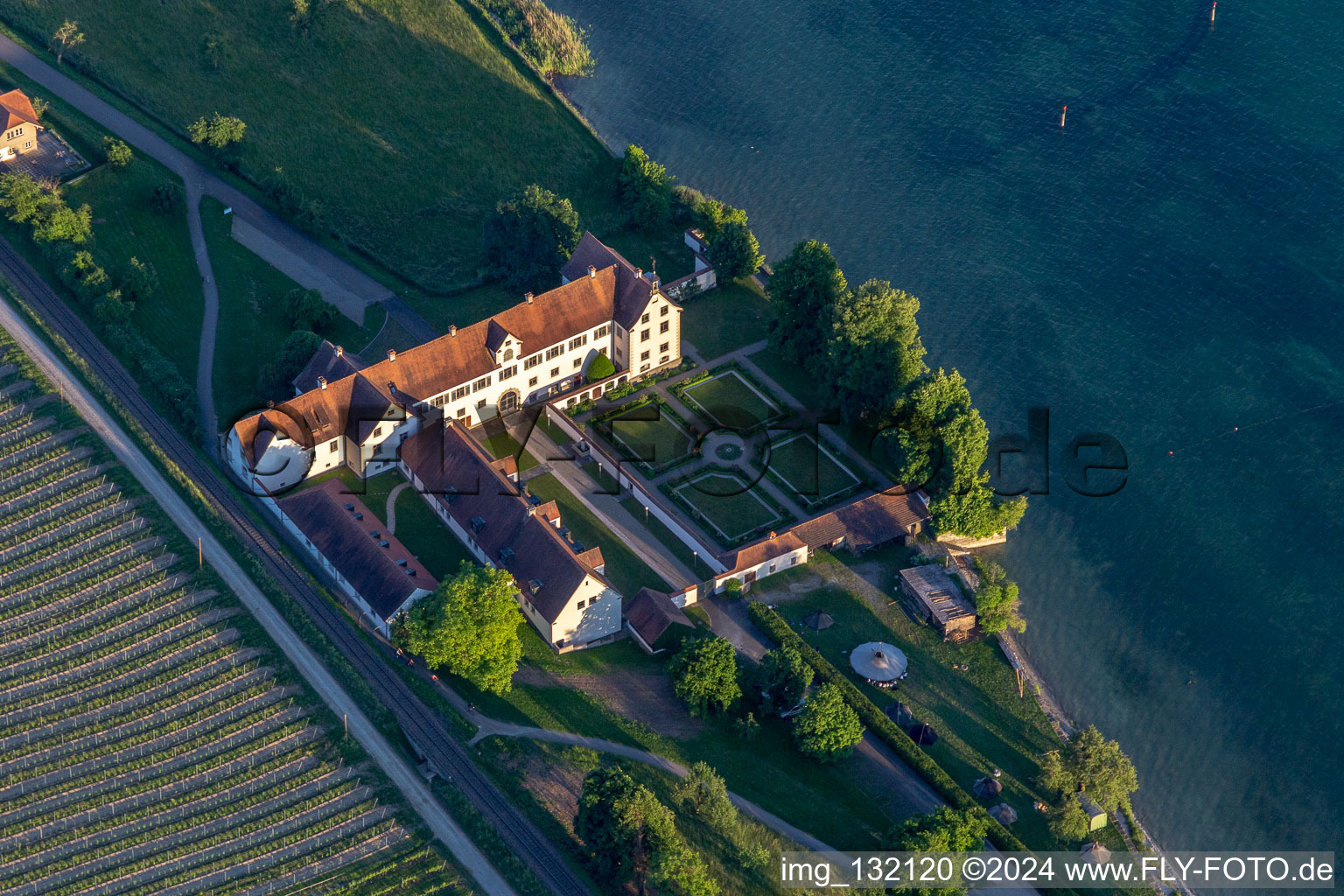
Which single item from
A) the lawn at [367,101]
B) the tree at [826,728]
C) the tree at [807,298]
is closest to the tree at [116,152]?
the lawn at [367,101]

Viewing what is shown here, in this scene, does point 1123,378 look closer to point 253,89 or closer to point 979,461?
point 979,461

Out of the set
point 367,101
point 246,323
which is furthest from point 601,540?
point 367,101

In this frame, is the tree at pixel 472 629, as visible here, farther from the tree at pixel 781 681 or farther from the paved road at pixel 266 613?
the tree at pixel 781 681

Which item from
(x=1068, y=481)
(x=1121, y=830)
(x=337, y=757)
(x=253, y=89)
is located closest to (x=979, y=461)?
(x=1068, y=481)

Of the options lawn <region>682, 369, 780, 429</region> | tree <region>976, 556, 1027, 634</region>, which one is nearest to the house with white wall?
lawn <region>682, 369, 780, 429</region>

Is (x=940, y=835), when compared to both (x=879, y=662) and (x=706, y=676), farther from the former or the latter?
(x=706, y=676)
